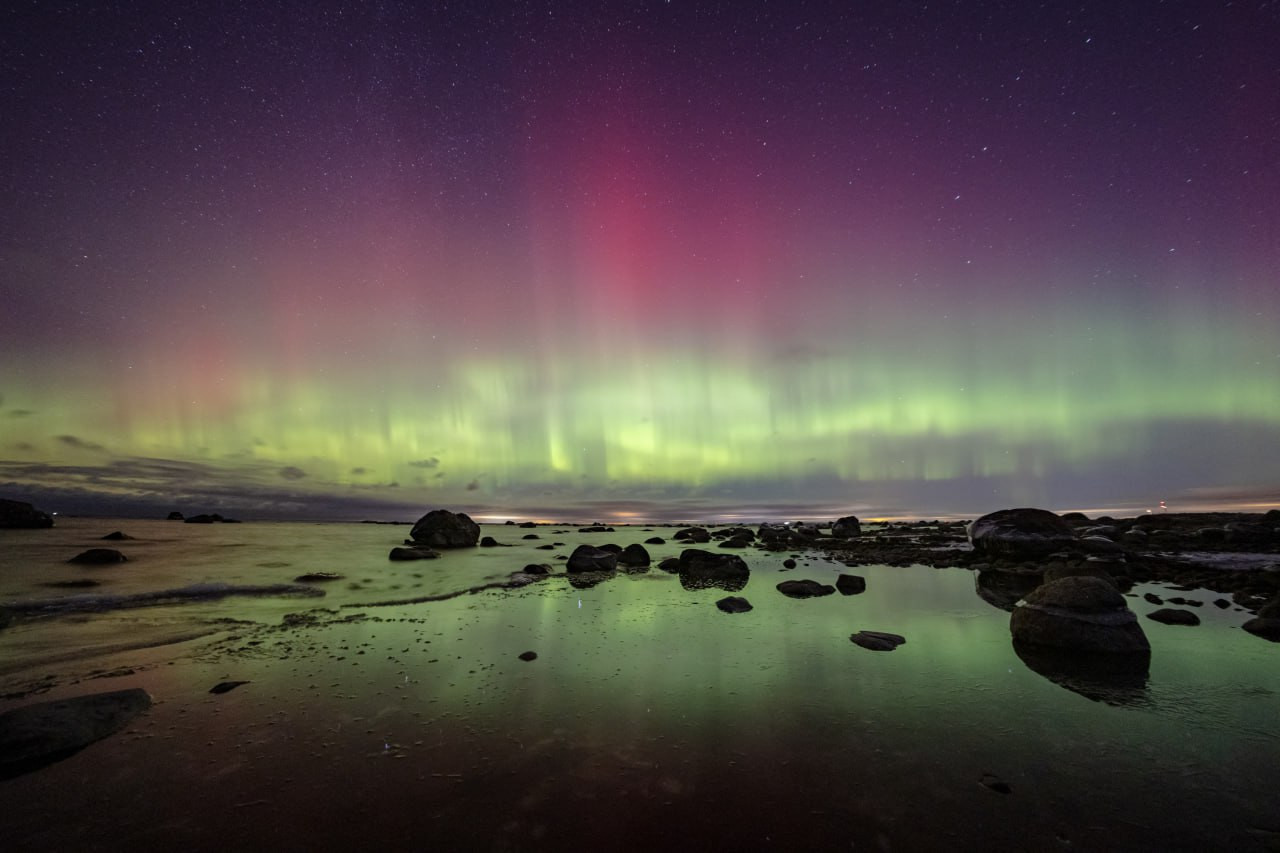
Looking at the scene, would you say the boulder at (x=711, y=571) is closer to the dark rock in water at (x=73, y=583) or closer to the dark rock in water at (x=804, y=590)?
the dark rock in water at (x=804, y=590)

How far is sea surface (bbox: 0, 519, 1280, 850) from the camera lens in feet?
13.8

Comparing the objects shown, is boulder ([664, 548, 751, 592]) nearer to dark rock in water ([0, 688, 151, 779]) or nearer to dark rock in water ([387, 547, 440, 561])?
dark rock in water ([0, 688, 151, 779])

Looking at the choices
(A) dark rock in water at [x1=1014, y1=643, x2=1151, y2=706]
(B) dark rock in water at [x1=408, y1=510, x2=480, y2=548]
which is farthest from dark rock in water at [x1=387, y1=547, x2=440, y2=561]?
(A) dark rock in water at [x1=1014, y1=643, x2=1151, y2=706]

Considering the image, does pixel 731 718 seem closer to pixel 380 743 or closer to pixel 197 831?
pixel 380 743

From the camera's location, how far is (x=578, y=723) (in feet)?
21.4

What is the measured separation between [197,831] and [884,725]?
7571mm

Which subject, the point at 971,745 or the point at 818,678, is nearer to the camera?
the point at 971,745

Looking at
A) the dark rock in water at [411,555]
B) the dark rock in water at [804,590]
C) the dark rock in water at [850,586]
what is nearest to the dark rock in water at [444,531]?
the dark rock in water at [411,555]

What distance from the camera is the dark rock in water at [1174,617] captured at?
11441mm

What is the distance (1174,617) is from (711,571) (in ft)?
51.1

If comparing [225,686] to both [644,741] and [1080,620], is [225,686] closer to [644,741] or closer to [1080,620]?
[644,741]

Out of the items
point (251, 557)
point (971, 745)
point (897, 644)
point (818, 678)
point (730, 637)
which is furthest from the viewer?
point (251, 557)

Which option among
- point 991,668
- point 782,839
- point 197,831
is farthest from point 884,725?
point 197,831

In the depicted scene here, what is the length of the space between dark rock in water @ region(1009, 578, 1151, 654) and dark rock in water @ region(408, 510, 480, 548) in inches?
1652
